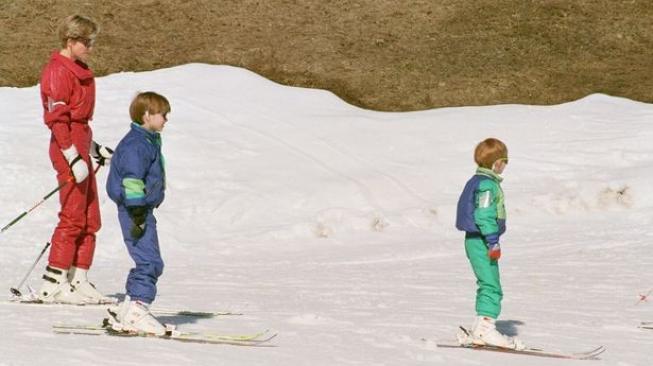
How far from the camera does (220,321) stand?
8516mm

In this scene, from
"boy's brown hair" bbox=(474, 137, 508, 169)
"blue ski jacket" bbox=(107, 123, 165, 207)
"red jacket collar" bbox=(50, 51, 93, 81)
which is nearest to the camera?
"blue ski jacket" bbox=(107, 123, 165, 207)

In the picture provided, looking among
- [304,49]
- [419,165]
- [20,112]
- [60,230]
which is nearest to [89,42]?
[60,230]

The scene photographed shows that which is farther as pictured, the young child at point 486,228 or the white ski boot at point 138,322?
the young child at point 486,228

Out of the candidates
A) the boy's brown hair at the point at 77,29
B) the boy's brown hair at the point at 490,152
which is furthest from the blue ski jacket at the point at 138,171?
the boy's brown hair at the point at 490,152

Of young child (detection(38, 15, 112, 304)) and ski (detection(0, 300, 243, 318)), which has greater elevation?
young child (detection(38, 15, 112, 304))

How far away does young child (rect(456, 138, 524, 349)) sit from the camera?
7656 millimetres

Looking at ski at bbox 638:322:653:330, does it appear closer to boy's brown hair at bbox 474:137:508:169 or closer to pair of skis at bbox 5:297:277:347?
boy's brown hair at bbox 474:137:508:169

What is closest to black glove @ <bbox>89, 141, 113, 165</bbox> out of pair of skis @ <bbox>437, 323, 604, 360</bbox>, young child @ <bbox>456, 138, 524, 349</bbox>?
young child @ <bbox>456, 138, 524, 349</bbox>

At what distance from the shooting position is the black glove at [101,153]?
913cm

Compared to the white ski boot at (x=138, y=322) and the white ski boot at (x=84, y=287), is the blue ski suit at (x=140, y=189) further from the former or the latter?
the white ski boot at (x=84, y=287)

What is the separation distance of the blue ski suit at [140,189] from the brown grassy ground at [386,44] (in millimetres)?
16556

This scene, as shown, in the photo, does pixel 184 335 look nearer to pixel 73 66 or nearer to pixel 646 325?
pixel 73 66

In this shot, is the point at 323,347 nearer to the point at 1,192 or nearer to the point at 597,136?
the point at 1,192

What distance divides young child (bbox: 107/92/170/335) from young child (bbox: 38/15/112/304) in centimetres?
166
